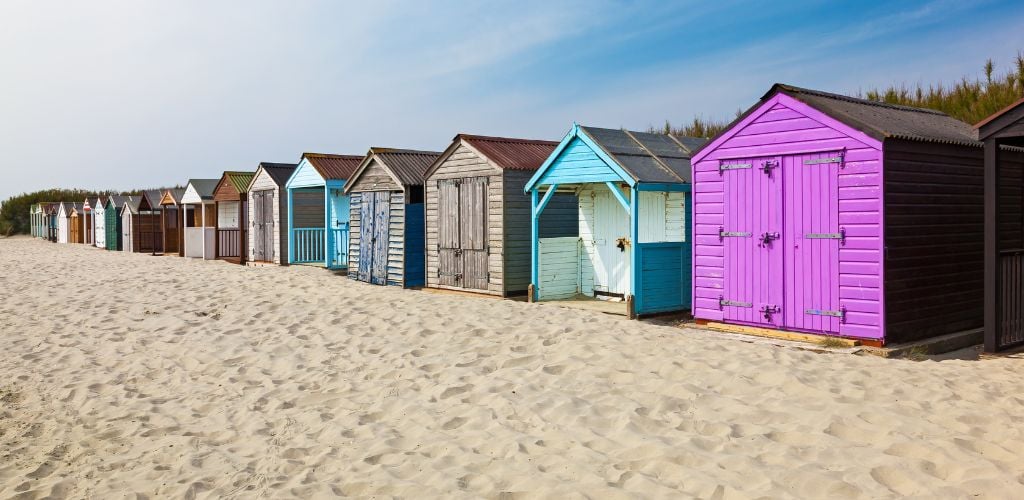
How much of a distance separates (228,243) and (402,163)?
448 inches

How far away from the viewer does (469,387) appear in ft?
25.1

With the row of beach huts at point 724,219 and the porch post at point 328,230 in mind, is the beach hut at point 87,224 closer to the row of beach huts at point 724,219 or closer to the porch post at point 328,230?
the porch post at point 328,230

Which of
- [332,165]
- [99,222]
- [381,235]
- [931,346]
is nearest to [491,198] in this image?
[381,235]

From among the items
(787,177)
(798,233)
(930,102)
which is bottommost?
(798,233)

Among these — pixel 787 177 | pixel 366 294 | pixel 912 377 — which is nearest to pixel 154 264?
pixel 366 294

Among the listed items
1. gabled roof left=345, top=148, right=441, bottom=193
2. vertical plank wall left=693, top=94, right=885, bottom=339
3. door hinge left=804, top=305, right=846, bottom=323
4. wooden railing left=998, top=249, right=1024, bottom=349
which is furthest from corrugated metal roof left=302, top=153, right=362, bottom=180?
wooden railing left=998, top=249, right=1024, bottom=349

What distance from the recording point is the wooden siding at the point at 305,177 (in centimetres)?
2103

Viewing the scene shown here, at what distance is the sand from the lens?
514cm

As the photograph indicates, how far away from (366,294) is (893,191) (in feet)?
30.5

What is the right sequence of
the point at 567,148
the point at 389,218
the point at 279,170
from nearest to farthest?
the point at 567,148
the point at 389,218
the point at 279,170

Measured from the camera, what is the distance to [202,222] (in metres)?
27.9

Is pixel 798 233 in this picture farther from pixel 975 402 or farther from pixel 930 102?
pixel 930 102

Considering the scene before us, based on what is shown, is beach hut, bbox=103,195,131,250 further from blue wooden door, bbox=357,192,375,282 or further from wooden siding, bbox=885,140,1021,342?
wooden siding, bbox=885,140,1021,342

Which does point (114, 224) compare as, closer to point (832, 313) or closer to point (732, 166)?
point (732, 166)
